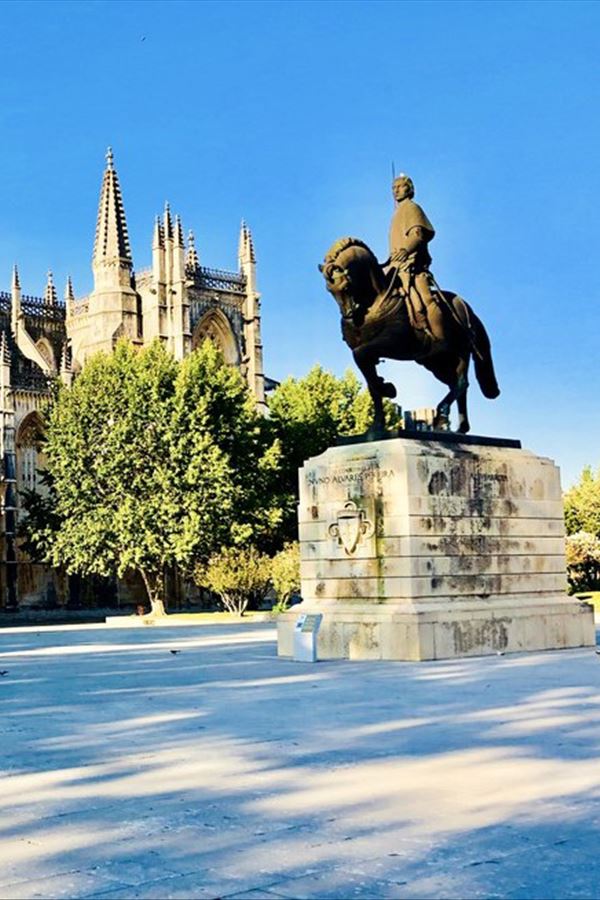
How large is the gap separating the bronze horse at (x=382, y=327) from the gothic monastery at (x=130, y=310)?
170 ft

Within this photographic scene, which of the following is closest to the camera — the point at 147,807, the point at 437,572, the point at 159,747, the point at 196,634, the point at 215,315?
the point at 147,807

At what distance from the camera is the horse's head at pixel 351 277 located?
715 inches

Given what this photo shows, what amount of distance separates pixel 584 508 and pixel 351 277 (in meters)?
54.6

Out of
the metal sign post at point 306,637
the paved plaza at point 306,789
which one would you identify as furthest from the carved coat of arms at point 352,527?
the paved plaza at point 306,789

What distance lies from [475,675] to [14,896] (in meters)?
10.3

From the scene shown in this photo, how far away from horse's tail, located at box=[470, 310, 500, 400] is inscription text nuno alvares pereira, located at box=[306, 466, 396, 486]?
123 inches

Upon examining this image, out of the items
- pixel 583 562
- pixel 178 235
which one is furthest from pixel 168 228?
pixel 583 562

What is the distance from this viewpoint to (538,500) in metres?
19.7

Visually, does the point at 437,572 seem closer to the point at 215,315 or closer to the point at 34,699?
the point at 34,699

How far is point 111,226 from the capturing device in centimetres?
7775

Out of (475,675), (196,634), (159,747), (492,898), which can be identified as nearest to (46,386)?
(196,634)

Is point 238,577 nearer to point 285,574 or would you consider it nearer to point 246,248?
point 285,574

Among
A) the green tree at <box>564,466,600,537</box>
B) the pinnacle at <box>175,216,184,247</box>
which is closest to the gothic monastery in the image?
the pinnacle at <box>175,216,184,247</box>

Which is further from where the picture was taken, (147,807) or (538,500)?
(538,500)
